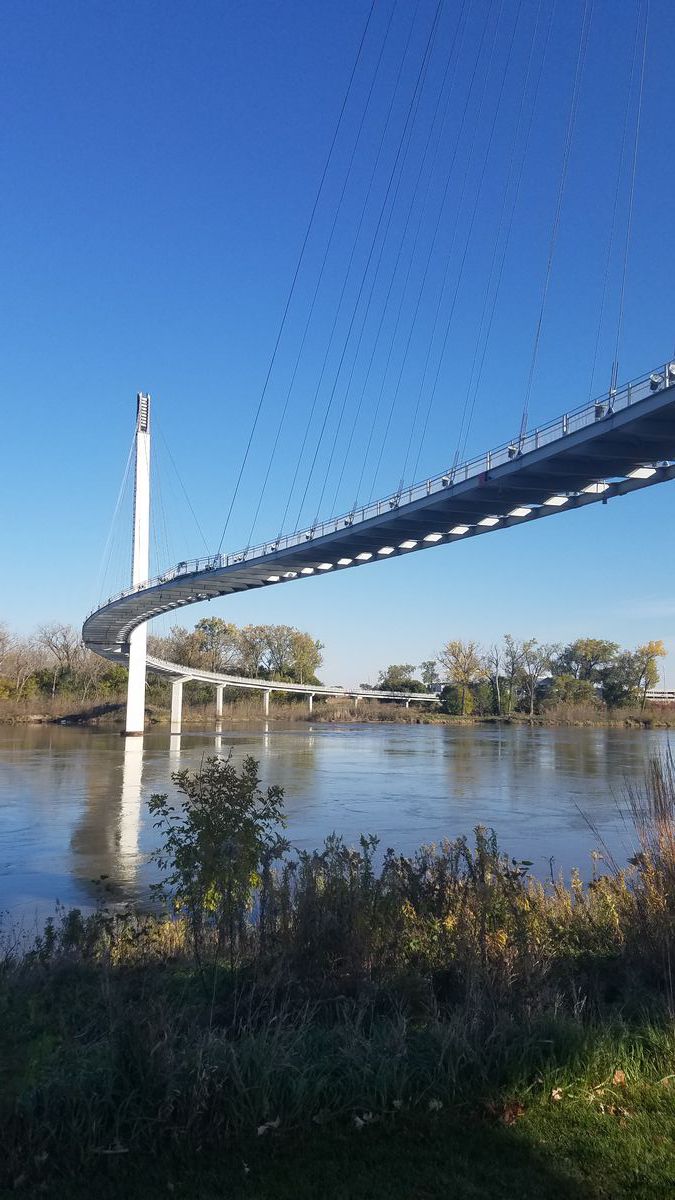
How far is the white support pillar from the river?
36.8ft

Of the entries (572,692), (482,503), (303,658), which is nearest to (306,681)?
(303,658)

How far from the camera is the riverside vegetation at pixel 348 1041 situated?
3.81 metres

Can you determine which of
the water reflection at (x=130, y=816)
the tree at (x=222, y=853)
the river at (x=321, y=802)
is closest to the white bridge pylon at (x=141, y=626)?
the river at (x=321, y=802)

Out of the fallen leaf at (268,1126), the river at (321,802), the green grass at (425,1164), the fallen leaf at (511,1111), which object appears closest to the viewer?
the green grass at (425,1164)

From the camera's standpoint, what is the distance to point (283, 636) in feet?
396

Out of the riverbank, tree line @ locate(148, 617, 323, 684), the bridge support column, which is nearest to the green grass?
the bridge support column

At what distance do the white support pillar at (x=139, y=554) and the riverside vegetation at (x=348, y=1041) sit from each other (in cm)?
5462

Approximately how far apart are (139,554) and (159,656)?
154ft

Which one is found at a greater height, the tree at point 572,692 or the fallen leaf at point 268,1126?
the tree at point 572,692

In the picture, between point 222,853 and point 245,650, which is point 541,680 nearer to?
point 245,650

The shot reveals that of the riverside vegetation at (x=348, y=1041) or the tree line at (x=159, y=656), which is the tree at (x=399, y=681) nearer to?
the tree line at (x=159, y=656)

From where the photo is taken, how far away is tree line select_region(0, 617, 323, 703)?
3580 inches

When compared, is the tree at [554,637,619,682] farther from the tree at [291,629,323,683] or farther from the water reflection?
the water reflection

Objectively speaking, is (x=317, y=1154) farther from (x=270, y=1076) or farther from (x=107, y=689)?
(x=107, y=689)
